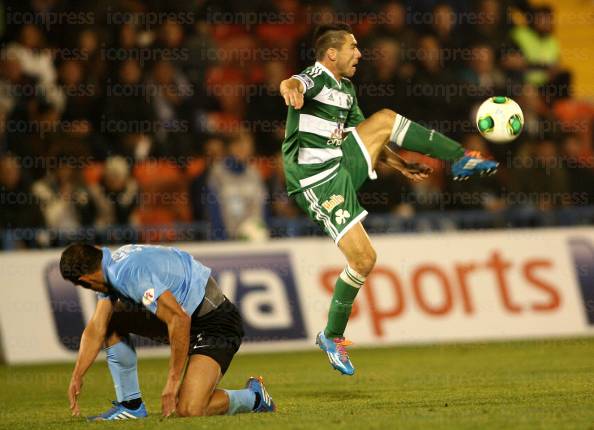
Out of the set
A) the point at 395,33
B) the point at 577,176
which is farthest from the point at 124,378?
the point at 577,176

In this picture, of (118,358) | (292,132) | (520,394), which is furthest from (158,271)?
(520,394)

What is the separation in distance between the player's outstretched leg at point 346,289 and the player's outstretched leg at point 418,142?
28.0 inches

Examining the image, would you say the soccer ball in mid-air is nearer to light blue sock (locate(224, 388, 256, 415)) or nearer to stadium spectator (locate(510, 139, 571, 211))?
light blue sock (locate(224, 388, 256, 415))

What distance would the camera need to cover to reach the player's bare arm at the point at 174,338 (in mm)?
7328

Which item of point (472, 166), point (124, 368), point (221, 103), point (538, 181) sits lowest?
point (538, 181)

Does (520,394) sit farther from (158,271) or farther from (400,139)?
(158,271)

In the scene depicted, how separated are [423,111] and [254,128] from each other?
230 centimetres

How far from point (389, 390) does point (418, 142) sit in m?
2.27

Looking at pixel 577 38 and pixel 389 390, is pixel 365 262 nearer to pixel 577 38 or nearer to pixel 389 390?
pixel 389 390

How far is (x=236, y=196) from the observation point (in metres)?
14.6

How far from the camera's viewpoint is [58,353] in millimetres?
13914

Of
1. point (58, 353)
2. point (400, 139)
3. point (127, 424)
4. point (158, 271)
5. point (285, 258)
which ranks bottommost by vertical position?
point (58, 353)

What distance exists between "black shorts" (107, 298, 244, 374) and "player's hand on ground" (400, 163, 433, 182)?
6.51 feet

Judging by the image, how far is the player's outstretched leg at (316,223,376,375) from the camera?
9.01 metres
